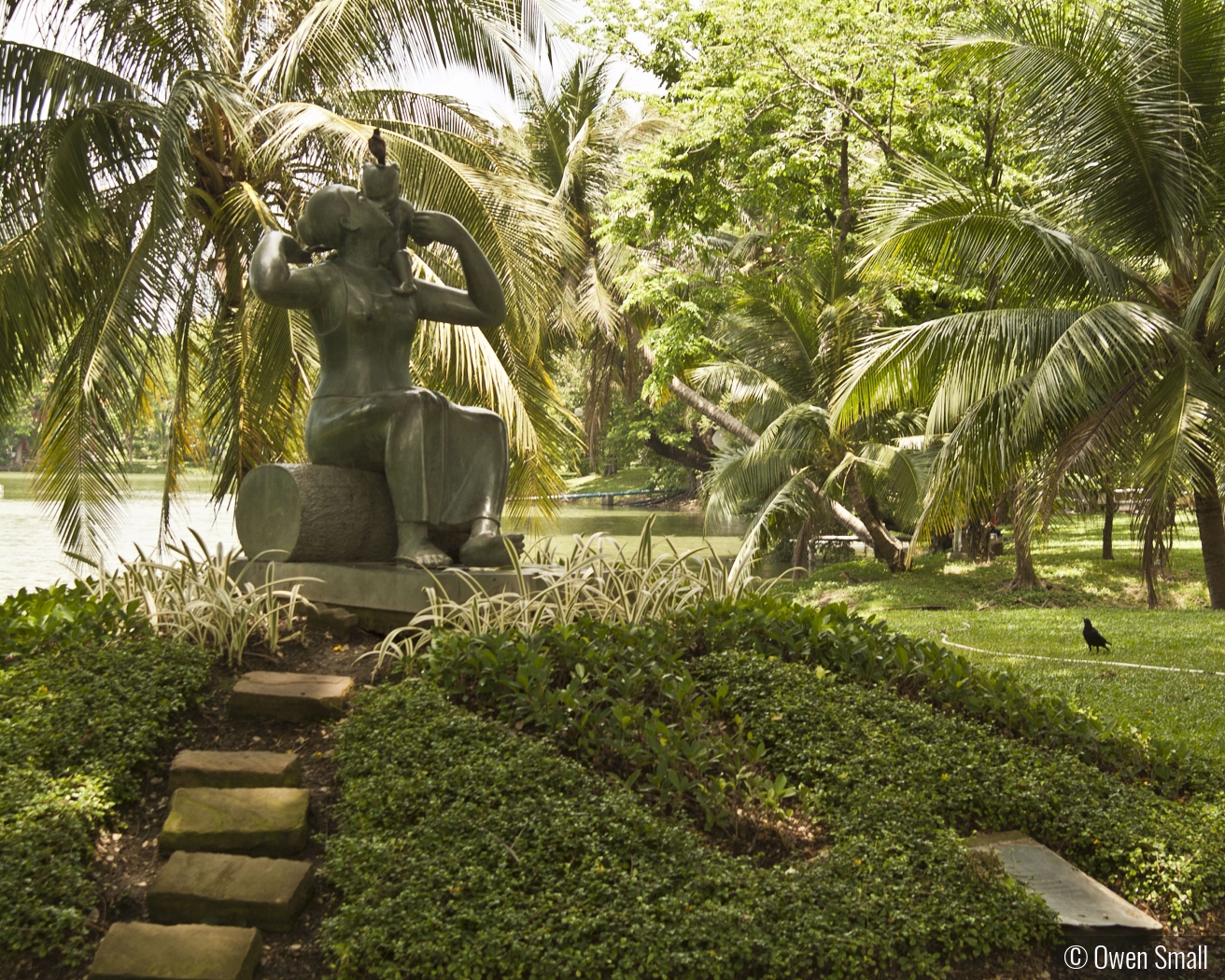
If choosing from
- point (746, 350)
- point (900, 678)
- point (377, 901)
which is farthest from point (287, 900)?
point (746, 350)

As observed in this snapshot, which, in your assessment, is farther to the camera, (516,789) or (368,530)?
(368,530)

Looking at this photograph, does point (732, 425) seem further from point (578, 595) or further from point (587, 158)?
point (578, 595)

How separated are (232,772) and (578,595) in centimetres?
181

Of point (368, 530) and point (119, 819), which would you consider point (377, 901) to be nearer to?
point (119, 819)

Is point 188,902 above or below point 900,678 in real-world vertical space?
below

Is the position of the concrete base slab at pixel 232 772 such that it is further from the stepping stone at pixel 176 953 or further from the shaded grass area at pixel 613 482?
the shaded grass area at pixel 613 482

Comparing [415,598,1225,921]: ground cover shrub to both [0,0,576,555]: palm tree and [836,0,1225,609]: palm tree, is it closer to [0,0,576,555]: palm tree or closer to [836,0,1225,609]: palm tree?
[0,0,576,555]: palm tree

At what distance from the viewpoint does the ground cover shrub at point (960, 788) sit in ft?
11.5

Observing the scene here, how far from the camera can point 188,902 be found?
3164mm

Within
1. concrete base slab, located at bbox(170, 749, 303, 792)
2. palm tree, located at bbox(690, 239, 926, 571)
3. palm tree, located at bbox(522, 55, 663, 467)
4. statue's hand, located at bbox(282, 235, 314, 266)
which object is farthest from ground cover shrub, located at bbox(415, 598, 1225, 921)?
palm tree, located at bbox(522, 55, 663, 467)

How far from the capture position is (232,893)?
318 centimetres

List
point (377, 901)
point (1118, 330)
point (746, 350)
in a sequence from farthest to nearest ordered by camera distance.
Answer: point (746, 350) → point (1118, 330) → point (377, 901)

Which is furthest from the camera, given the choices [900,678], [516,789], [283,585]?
[283,585]

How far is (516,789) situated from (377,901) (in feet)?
1.97
